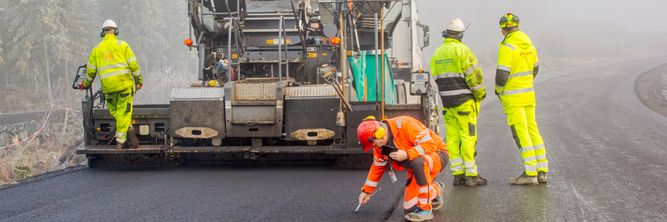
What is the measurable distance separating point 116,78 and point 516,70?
4617 millimetres

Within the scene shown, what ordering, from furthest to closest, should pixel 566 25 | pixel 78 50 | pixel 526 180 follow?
pixel 566 25 < pixel 78 50 < pixel 526 180

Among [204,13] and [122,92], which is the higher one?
[204,13]

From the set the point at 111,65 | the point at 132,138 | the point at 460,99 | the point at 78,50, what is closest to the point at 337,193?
the point at 460,99

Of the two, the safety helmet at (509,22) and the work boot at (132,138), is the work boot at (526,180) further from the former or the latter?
the work boot at (132,138)

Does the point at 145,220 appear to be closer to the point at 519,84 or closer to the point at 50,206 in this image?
the point at 50,206

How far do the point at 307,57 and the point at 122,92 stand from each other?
2530 mm

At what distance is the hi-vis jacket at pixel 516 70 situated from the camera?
22.0ft

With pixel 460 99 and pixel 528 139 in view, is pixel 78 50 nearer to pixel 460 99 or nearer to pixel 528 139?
pixel 460 99

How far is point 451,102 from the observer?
6.76 meters

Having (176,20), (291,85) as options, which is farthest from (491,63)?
(291,85)

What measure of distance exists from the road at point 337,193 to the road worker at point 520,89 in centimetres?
35

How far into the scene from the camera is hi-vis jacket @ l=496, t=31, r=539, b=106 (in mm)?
6703

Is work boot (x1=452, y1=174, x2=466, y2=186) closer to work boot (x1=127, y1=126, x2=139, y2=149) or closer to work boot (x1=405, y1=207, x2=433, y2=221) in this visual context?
work boot (x1=405, y1=207, x2=433, y2=221)

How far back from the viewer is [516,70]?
6742 mm
